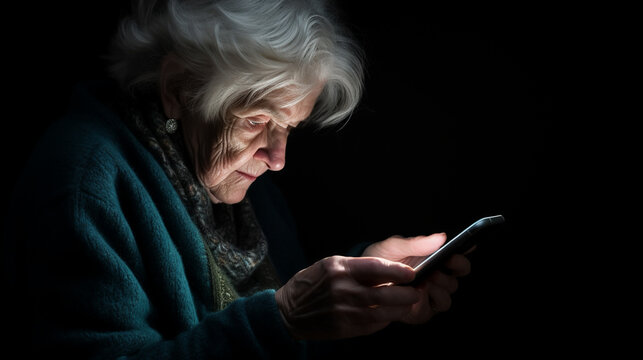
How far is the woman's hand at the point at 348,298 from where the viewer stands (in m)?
0.92

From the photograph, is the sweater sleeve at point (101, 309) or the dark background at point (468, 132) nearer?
the sweater sleeve at point (101, 309)

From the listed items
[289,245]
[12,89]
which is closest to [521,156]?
[289,245]

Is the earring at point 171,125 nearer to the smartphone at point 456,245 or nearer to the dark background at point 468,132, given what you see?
the dark background at point 468,132

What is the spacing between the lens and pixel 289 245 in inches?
67.0

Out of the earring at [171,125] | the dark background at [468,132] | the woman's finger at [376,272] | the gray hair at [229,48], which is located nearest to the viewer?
the woman's finger at [376,272]

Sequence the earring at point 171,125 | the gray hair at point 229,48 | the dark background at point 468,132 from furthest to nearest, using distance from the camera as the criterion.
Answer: the dark background at point 468,132
the earring at point 171,125
the gray hair at point 229,48

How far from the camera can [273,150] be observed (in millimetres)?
1327

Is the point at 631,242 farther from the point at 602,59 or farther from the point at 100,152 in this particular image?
the point at 100,152

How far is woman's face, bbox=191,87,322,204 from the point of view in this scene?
49.0 inches

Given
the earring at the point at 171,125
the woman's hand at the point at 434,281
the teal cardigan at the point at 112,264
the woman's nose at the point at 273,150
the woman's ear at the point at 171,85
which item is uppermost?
the woman's ear at the point at 171,85

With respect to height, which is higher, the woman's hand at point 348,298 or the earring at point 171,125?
the earring at point 171,125

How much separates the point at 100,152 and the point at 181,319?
1.32ft

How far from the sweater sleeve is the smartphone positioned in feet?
0.94

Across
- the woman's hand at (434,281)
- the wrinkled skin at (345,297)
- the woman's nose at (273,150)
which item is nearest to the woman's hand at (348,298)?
the wrinkled skin at (345,297)
